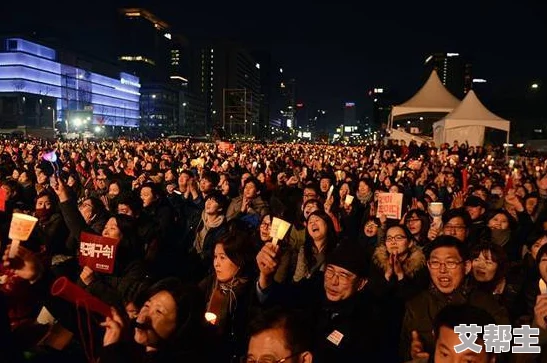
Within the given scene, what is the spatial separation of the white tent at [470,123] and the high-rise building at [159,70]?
10366 cm

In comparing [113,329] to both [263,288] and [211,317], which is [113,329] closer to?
[211,317]

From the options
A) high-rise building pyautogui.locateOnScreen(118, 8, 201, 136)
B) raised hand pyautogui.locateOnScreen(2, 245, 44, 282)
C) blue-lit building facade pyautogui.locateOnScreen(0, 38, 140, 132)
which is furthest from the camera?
Answer: high-rise building pyautogui.locateOnScreen(118, 8, 201, 136)

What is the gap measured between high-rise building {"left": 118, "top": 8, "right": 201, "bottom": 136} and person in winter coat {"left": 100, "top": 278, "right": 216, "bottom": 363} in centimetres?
12169

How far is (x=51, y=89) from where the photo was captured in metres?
89.4

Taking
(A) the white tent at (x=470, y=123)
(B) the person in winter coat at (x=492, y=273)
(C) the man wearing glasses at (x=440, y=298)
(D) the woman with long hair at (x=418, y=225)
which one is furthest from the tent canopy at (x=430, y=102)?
(C) the man wearing glasses at (x=440, y=298)

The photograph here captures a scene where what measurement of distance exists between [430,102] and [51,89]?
248ft

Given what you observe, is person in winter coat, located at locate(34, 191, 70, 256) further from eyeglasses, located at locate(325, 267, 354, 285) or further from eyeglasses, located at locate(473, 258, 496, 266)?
eyeglasses, located at locate(473, 258, 496, 266)

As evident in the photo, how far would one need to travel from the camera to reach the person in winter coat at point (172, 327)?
2668mm

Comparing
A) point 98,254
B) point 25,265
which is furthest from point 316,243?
point 25,265

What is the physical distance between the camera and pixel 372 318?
3.44 metres

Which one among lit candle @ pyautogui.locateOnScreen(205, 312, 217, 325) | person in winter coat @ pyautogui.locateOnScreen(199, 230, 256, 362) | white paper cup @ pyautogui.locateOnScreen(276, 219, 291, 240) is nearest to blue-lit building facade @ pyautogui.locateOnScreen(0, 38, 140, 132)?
person in winter coat @ pyautogui.locateOnScreen(199, 230, 256, 362)

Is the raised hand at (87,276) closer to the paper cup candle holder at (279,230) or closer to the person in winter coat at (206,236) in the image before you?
the paper cup candle holder at (279,230)

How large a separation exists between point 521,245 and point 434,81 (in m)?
25.8

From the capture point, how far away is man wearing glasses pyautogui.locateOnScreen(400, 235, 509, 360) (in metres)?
3.47
